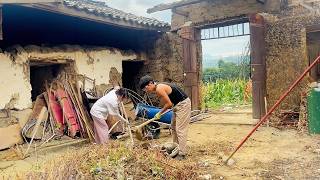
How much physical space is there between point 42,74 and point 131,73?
3242 mm

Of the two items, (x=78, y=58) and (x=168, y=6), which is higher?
(x=168, y=6)

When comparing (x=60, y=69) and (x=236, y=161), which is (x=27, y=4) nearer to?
(x=60, y=69)

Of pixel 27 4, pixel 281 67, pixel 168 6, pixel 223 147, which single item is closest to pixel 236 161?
pixel 223 147

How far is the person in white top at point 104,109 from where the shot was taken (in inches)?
274

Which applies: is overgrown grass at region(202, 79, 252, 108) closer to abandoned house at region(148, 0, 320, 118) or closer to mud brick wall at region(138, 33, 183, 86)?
mud brick wall at region(138, 33, 183, 86)

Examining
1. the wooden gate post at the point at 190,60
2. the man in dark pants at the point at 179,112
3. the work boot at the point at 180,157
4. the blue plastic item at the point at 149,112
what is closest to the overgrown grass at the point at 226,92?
the wooden gate post at the point at 190,60

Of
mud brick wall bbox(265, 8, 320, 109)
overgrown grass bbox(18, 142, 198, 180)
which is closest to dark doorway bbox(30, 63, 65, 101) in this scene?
overgrown grass bbox(18, 142, 198, 180)

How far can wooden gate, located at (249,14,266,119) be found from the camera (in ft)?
30.0

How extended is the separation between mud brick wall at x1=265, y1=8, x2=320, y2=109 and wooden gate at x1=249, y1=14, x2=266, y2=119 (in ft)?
0.40

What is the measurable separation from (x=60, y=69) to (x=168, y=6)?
389 centimetres

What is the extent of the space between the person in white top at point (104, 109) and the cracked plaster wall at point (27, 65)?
184 cm

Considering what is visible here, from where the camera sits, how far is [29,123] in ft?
26.1

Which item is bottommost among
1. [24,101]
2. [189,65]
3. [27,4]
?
[24,101]

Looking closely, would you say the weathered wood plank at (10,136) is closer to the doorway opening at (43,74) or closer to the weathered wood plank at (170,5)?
the doorway opening at (43,74)
